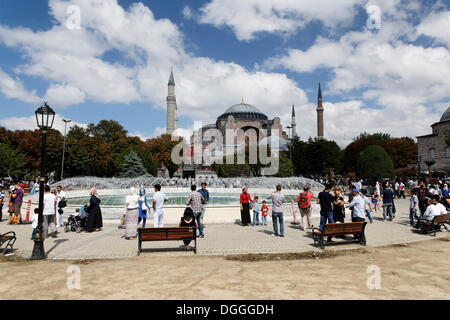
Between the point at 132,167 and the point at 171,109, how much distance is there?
39.2m

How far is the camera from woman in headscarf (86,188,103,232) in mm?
9805

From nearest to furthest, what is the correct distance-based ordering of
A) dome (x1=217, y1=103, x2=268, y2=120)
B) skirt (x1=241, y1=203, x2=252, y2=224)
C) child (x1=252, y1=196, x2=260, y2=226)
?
skirt (x1=241, y1=203, x2=252, y2=224) → child (x1=252, y1=196, x2=260, y2=226) → dome (x1=217, y1=103, x2=268, y2=120)

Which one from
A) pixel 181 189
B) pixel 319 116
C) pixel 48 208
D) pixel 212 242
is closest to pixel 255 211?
pixel 212 242

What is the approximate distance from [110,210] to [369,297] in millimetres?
13088

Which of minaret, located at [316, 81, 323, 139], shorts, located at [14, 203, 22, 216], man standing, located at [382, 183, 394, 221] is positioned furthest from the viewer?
minaret, located at [316, 81, 323, 139]

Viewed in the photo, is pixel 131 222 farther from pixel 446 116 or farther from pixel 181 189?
pixel 446 116

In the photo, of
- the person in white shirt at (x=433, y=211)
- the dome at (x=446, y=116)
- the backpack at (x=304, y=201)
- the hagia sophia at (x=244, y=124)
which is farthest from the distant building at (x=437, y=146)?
the backpack at (x=304, y=201)

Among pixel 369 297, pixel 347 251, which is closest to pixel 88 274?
pixel 369 297

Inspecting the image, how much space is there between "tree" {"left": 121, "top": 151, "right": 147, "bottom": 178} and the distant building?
47888mm

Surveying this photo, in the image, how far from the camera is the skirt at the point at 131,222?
8586 millimetres

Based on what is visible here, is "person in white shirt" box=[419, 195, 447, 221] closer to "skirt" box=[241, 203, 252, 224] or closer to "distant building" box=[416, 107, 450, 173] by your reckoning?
"skirt" box=[241, 203, 252, 224]

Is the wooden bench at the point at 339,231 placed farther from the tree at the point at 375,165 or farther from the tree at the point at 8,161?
the tree at the point at 8,161

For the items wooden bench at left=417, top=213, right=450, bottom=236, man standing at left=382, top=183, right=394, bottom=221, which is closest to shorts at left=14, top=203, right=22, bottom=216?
man standing at left=382, top=183, right=394, bottom=221

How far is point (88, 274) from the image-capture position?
5.41 meters
